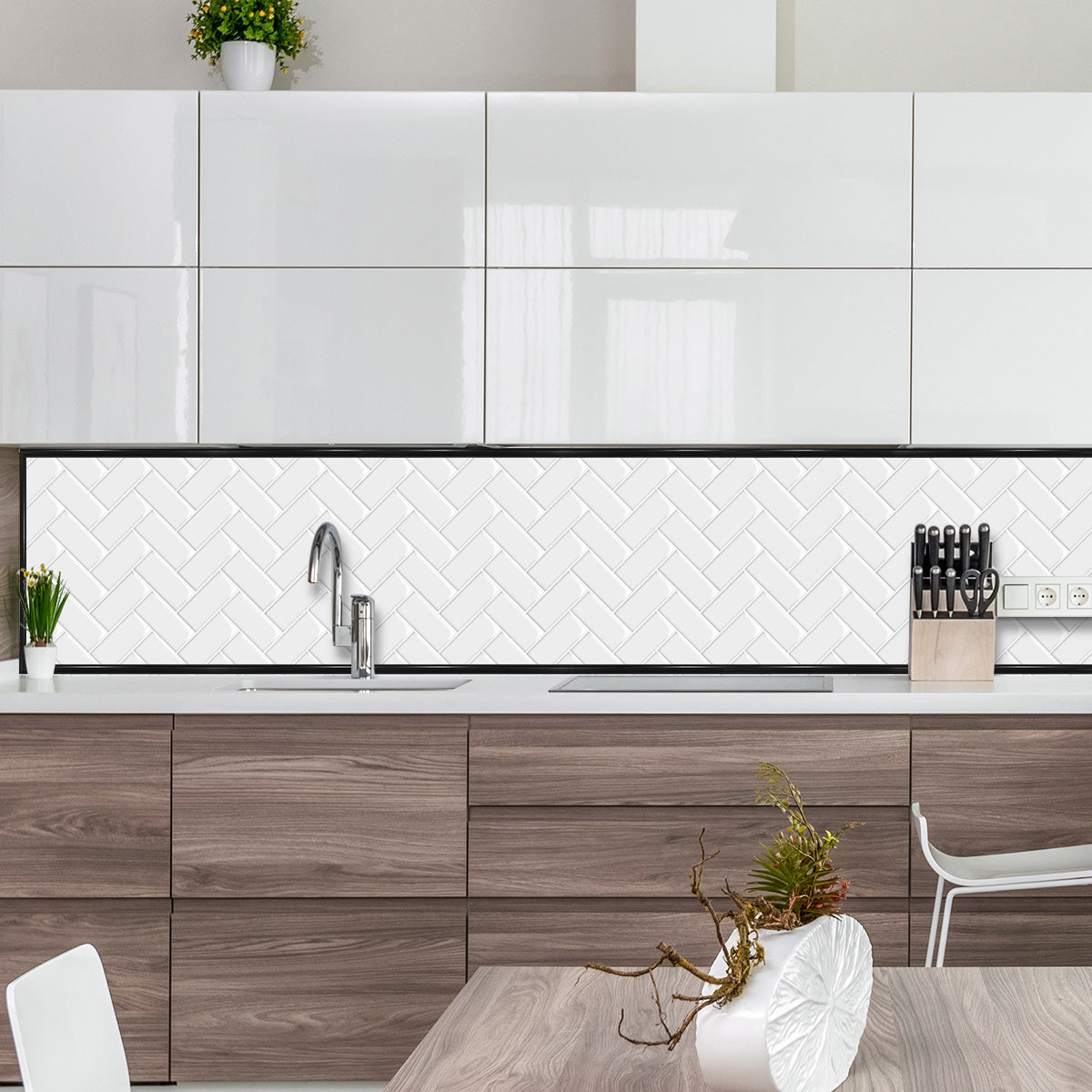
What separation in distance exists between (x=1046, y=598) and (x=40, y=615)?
101 inches

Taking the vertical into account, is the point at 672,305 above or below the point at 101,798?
above

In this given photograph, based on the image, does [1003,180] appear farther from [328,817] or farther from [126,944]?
[126,944]

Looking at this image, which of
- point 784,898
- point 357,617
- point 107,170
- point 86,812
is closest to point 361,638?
point 357,617

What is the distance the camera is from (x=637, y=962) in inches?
101

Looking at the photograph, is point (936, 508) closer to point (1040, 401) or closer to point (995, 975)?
point (1040, 401)

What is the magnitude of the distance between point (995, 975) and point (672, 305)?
1.75 meters

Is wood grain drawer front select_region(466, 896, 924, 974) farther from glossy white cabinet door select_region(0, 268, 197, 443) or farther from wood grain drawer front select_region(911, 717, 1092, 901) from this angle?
glossy white cabinet door select_region(0, 268, 197, 443)

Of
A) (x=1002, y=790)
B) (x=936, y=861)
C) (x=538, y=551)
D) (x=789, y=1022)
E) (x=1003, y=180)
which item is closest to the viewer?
(x=789, y=1022)

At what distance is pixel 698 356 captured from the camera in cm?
281

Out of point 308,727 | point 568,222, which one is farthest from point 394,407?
point 308,727

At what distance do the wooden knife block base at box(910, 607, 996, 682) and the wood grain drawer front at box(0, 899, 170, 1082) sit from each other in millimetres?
1827

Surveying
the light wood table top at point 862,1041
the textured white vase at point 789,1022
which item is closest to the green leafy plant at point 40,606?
the light wood table top at point 862,1041

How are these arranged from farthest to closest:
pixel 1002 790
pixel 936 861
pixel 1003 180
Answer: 1. pixel 1003 180
2. pixel 1002 790
3. pixel 936 861

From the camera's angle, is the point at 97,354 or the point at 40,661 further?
the point at 40,661
